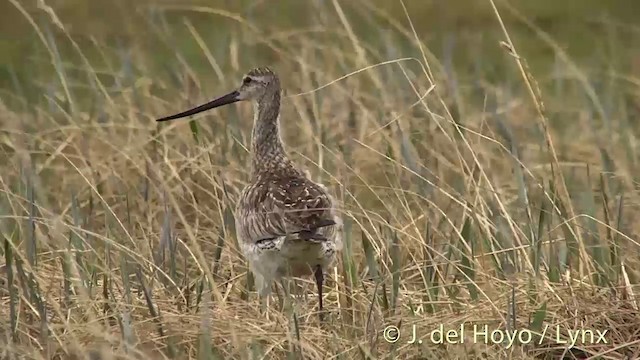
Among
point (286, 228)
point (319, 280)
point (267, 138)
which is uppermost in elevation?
point (267, 138)

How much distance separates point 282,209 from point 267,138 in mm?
917

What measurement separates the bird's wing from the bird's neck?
0.28 metres

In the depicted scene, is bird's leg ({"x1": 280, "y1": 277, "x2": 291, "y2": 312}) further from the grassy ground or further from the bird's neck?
the bird's neck

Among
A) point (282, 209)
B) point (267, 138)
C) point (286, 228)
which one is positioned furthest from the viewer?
point (267, 138)

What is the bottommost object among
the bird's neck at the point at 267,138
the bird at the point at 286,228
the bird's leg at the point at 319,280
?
the bird's leg at the point at 319,280

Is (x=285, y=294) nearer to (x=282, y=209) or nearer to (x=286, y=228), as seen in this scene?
(x=286, y=228)

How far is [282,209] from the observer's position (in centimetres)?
602

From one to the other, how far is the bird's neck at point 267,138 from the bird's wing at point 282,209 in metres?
0.28

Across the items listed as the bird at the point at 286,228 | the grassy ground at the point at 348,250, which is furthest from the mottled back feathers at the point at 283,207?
the grassy ground at the point at 348,250

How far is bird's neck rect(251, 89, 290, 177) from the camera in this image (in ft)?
22.2

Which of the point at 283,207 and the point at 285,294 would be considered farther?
the point at 283,207

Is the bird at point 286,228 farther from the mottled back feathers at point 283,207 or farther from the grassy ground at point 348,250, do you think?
the grassy ground at point 348,250

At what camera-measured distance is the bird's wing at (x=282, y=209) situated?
585 centimetres

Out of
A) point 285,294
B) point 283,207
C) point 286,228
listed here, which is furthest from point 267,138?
point 285,294
